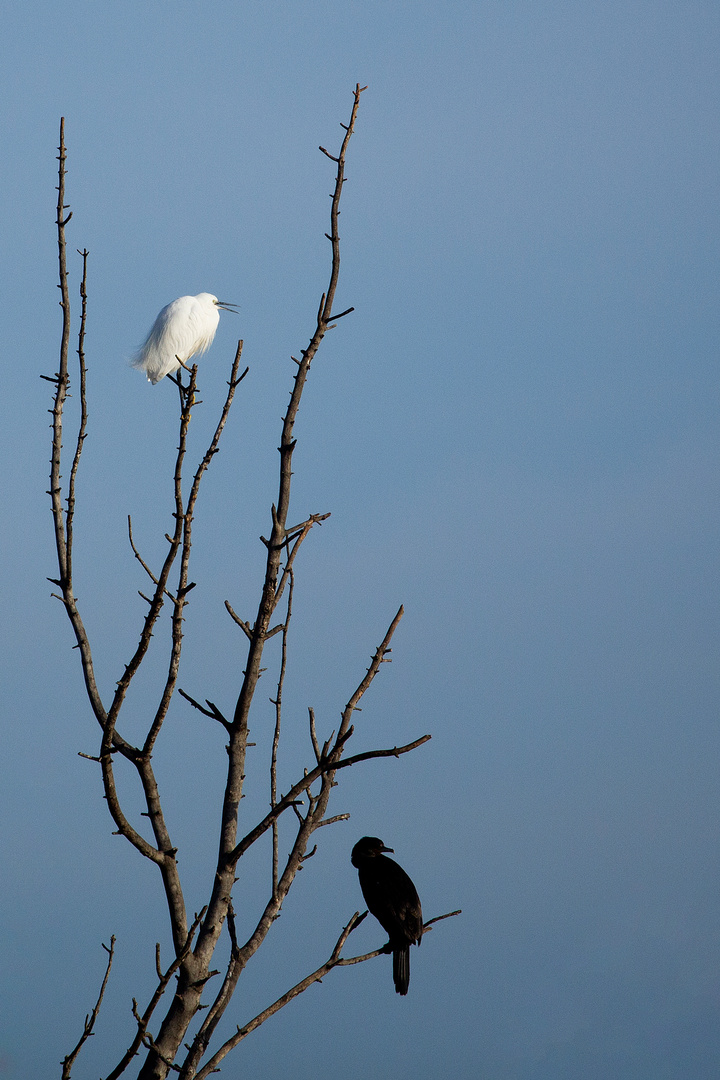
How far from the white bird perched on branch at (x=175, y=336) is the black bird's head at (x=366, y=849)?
21.2ft

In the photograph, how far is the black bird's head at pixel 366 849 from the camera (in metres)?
6.87

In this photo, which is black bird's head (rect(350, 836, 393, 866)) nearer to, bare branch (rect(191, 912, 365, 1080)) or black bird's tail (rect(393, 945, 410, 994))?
black bird's tail (rect(393, 945, 410, 994))

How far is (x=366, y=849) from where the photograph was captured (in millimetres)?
6910

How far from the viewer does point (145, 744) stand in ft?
11.3

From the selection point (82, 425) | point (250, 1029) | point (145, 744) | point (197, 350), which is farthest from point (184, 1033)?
point (197, 350)

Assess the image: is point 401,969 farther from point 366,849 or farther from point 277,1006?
point 277,1006

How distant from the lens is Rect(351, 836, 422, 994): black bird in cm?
635

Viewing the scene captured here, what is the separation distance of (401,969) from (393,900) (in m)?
0.42

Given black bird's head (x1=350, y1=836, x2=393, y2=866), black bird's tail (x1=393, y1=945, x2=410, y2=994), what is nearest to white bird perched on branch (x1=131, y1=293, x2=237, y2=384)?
black bird's head (x1=350, y1=836, x2=393, y2=866)

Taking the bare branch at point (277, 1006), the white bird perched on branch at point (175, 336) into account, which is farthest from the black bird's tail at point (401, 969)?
the white bird perched on branch at point (175, 336)

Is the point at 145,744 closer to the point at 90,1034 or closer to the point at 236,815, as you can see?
the point at 236,815

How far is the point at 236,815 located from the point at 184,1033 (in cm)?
70

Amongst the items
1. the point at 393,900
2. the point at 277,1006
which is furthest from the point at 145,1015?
the point at 393,900

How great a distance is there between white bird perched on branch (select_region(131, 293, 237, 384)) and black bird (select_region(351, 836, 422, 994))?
6588mm
